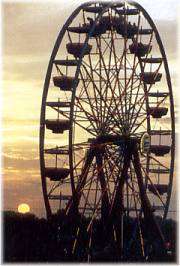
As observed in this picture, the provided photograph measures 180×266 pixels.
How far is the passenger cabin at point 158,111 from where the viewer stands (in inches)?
1065

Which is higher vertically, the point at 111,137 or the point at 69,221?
the point at 111,137

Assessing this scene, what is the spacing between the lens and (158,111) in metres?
27.1

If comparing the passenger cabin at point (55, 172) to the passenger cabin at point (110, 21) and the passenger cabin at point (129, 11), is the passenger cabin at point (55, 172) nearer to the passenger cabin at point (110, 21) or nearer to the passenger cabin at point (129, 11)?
the passenger cabin at point (110, 21)

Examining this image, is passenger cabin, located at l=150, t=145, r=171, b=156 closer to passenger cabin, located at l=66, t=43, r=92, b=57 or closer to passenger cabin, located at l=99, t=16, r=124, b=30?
passenger cabin, located at l=99, t=16, r=124, b=30

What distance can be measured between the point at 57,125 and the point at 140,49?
535 centimetres

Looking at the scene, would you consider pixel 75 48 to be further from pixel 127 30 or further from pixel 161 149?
pixel 161 149

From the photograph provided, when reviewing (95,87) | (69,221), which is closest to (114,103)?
(95,87)

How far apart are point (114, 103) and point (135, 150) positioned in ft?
5.62

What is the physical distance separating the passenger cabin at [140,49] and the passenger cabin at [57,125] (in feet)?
16.4

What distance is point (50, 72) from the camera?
22844 mm

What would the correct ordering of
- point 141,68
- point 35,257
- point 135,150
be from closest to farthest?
point 35,257, point 135,150, point 141,68

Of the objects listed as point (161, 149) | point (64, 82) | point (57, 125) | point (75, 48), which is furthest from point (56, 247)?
point (75, 48)

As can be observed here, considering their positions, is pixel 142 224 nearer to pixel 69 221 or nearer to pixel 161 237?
pixel 161 237

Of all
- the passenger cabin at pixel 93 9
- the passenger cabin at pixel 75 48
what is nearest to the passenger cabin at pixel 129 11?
the passenger cabin at pixel 93 9
